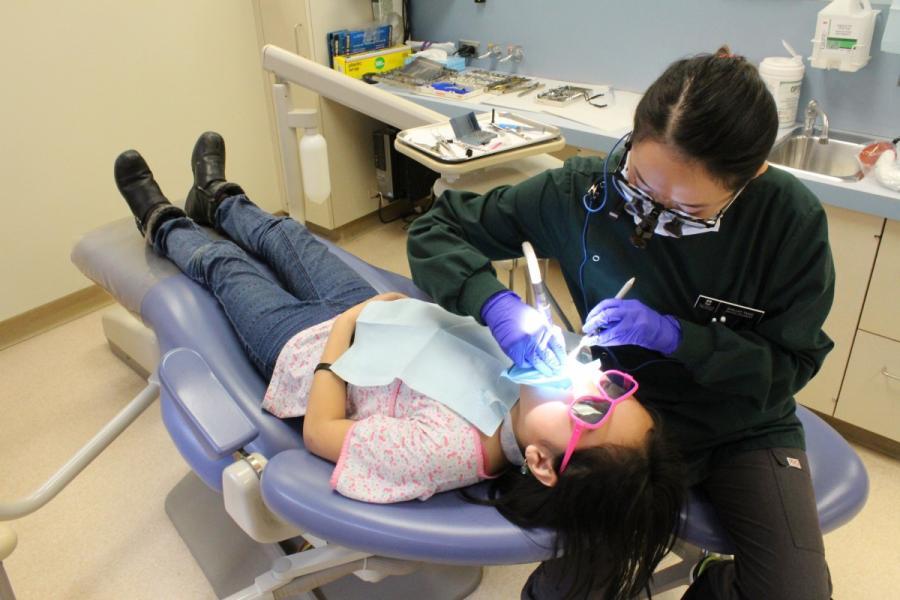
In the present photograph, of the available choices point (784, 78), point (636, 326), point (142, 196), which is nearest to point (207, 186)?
point (142, 196)

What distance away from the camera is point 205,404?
1.23 m

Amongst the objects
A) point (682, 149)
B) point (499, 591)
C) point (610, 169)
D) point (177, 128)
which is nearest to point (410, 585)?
point (499, 591)

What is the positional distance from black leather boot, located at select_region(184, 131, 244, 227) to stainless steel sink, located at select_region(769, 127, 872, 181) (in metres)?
1.71

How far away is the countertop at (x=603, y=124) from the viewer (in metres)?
1.80

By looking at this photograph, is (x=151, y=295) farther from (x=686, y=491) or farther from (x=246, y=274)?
(x=686, y=491)

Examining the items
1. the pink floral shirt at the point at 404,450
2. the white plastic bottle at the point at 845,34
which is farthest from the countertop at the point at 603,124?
the pink floral shirt at the point at 404,450

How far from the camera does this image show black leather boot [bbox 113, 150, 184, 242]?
1.89 m

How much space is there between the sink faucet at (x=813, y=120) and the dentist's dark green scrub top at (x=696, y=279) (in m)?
1.31

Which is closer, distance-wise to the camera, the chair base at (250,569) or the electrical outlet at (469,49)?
the chair base at (250,569)

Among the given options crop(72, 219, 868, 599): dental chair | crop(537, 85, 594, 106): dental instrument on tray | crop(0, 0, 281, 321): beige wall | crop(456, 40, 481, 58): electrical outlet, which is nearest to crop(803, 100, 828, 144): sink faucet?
crop(537, 85, 594, 106): dental instrument on tray

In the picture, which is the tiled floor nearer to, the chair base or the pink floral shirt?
the chair base

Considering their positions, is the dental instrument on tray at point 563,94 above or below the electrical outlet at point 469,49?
below

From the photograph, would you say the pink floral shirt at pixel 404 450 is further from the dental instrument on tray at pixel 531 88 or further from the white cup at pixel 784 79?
the dental instrument on tray at pixel 531 88

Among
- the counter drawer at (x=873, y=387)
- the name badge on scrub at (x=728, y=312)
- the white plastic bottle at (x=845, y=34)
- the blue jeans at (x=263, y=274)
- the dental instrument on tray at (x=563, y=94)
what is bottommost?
the counter drawer at (x=873, y=387)
